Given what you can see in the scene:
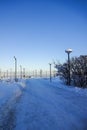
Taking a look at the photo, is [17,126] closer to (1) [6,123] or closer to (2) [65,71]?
(1) [6,123]

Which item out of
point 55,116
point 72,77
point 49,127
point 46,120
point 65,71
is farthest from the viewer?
point 65,71

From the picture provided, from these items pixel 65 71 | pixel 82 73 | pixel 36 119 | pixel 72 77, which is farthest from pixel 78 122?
pixel 65 71

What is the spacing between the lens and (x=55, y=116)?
30.1 feet

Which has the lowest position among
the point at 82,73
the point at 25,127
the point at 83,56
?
the point at 25,127

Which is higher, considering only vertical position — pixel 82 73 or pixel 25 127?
pixel 82 73

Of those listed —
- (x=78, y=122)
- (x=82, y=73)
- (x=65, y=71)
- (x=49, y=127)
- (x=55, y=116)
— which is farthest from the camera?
(x=65, y=71)

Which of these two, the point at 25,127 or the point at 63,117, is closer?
the point at 25,127

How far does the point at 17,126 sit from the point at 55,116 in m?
1.98

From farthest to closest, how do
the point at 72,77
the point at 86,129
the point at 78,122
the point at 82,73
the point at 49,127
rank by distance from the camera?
the point at 72,77
the point at 82,73
the point at 78,122
the point at 49,127
the point at 86,129

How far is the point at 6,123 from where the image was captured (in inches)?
315

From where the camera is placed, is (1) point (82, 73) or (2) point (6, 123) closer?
(2) point (6, 123)

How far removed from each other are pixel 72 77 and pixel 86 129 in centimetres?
2367

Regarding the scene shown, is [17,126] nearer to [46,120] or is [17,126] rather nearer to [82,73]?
[46,120]

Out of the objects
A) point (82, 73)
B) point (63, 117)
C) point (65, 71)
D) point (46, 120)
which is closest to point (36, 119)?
point (46, 120)
